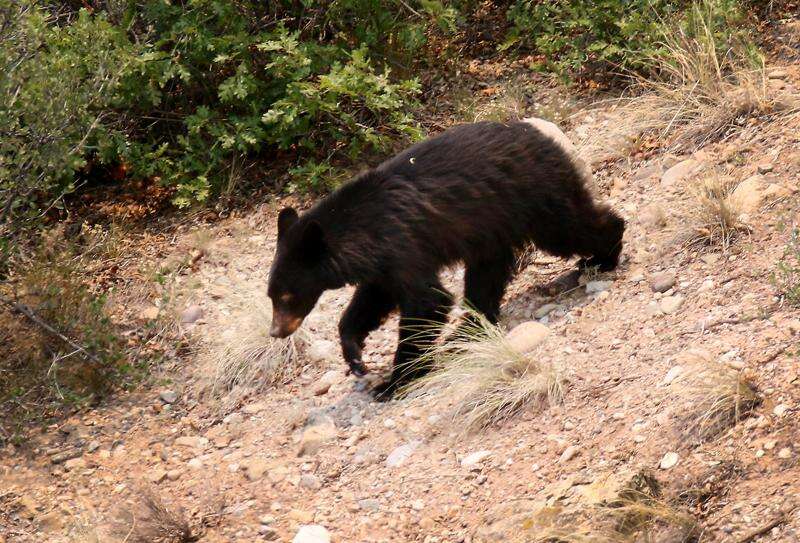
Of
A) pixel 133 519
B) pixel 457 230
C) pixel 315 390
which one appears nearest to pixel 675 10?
pixel 457 230

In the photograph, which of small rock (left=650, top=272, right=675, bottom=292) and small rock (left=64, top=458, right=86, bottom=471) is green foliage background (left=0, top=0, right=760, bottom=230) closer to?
small rock (left=64, top=458, right=86, bottom=471)

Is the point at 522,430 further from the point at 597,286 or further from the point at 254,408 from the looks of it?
the point at 254,408

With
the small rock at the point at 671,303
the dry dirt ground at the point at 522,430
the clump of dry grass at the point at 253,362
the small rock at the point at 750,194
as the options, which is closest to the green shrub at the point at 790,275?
the dry dirt ground at the point at 522,430

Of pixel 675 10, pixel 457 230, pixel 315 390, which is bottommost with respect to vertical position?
pixel 315 390

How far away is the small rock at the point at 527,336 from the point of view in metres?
6.62

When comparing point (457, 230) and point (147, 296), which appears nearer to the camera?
point (457, 230)

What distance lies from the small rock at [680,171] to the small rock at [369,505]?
12.5ft

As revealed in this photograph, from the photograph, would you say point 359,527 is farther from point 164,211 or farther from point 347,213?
point 164,211

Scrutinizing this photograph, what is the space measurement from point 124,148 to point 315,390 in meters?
3.21

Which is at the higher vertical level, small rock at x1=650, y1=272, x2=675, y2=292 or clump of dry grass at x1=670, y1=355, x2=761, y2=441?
clump of dry grass at x1=670, y1=355, x2=761, y2=441

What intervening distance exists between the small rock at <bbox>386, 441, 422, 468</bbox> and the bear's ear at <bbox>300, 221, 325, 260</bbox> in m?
1.40

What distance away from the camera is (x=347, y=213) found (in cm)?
692

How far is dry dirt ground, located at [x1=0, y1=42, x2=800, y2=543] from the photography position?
16.4 ft

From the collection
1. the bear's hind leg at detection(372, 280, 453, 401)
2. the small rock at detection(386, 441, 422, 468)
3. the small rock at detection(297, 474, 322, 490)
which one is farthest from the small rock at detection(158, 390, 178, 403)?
the small rock at detection(386, 441, 422, 468)
